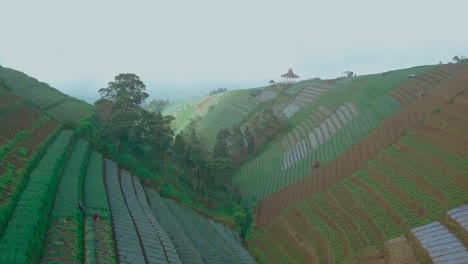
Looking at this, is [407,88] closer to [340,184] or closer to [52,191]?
[340,184]

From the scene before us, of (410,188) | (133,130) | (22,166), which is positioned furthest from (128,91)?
(410,188)

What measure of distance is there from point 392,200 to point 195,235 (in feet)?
42.5

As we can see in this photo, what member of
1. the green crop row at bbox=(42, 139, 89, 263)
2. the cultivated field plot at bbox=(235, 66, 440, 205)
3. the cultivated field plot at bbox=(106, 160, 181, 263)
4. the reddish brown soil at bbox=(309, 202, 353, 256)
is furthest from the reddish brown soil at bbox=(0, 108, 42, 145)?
the reddish brown soil at bbox=(309, 202, 353, 256)

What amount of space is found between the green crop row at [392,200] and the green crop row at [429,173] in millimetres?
2259

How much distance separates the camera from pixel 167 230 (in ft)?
73.5

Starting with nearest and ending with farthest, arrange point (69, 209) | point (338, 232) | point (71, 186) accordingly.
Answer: point (69, 209)
point (71, 186)
point (338, 232)

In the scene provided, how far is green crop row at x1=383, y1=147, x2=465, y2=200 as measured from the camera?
70.2 ft

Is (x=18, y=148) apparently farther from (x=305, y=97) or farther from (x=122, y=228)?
(x=305, y=97)

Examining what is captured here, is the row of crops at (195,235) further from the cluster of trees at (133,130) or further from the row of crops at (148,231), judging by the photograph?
the cluster of trees at (133,130)

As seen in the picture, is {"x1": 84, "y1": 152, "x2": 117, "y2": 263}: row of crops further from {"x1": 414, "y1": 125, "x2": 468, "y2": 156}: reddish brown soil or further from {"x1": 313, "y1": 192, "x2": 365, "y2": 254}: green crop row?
{"x1": 414, "y1": 125, "x2": 468, "y2": 156}: reddish brown soil

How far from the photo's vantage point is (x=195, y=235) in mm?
23797

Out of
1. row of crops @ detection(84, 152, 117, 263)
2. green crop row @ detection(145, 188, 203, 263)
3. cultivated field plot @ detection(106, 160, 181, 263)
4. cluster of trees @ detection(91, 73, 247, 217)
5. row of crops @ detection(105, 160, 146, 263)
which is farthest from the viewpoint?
cluster of trees @ detection(91, 73, 247, 217)

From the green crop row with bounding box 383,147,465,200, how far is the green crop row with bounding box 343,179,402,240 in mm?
3501

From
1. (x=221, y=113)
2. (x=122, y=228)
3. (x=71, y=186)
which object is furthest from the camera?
(x=221, y=113)
